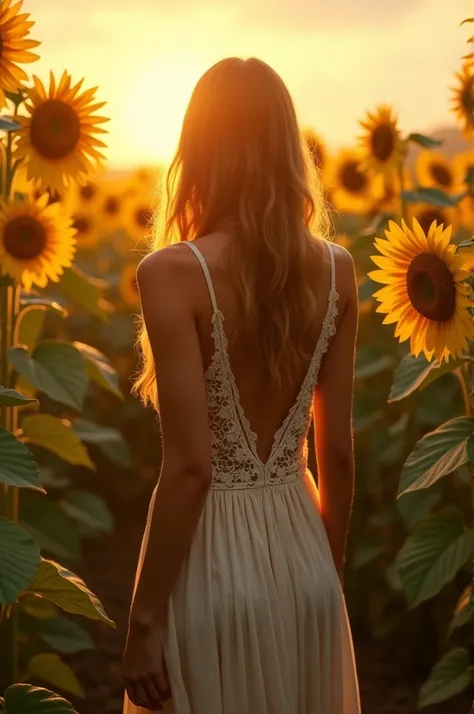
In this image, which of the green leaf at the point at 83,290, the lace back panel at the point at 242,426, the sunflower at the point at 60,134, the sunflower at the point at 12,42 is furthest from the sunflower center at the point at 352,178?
the lace back panel at the point at 242,426

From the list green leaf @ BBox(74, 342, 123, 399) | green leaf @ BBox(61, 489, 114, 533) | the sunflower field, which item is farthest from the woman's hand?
green leaf @ BBox(61, 489, 114, 533)

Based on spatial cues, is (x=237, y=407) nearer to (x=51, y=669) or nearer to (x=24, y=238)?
(x=24, y=238)

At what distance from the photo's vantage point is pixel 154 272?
191cm

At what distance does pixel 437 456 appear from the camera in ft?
7.73

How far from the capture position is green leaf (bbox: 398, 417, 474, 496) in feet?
7.55

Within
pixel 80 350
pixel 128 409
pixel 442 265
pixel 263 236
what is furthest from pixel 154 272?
pixel 128 409

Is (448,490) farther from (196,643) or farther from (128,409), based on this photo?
(128,409)

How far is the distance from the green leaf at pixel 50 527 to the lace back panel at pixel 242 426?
134 centimetres

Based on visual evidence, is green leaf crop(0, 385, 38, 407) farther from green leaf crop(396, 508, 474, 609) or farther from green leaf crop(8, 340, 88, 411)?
green leaf crop(396, 508, 474, 609)

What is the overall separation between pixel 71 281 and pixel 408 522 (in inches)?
54.6

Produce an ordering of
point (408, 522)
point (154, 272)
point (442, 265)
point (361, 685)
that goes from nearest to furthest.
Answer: point (154, 272) < point (442, 265) < point (408, 522) < point (361, 685)

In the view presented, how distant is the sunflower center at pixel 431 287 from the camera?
6.79 feet

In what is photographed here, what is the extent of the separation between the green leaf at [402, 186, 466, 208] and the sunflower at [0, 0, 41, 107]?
1.37 m

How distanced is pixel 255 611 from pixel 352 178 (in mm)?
4287
